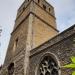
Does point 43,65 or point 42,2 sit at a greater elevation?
point 42,2

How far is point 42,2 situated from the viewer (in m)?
15.8

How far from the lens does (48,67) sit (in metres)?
7.38

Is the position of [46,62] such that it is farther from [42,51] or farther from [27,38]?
[27,38]

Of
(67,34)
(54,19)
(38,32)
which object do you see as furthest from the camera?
(54,19)

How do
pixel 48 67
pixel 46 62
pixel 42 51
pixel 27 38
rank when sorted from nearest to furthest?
1. pixel 48 67
2. pixel 46 62
3. pixel 42 51
4. pixel 27 38

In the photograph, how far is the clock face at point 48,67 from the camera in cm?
688

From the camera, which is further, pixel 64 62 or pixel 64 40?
pixel 64 40

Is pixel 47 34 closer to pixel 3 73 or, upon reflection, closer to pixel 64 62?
pixel 3 73

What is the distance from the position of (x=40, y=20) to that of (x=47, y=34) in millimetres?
1408

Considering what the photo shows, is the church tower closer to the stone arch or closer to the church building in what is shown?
the church building

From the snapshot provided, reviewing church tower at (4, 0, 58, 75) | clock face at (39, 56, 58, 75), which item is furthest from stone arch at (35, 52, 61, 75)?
church tower at (4, 0, 58, 75)

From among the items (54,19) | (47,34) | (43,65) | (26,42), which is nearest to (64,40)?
(43,65)

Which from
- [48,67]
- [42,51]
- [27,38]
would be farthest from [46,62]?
[27,38]

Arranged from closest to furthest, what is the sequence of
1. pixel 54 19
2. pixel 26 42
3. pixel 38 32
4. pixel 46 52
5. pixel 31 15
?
pixel 46 52 → pixel 26 42 → pixel 38 32 → pixel 31 15 → pixel 54 19
